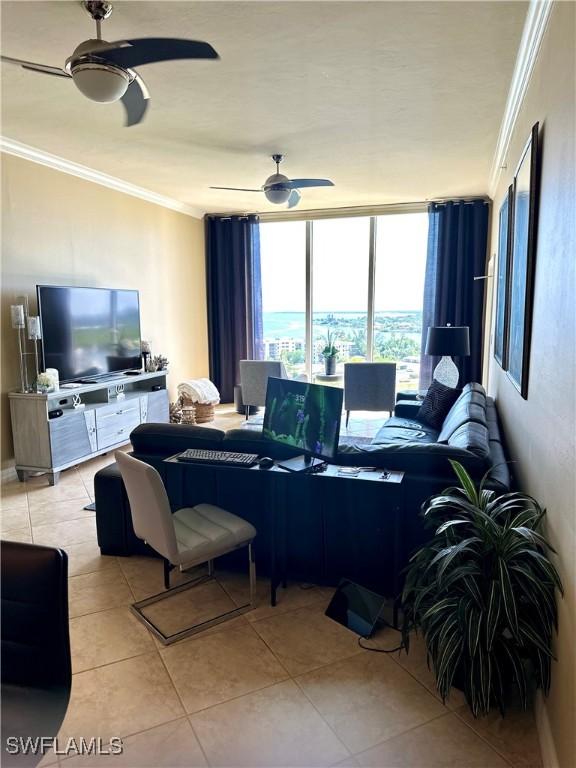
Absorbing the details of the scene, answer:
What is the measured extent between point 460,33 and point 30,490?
4.30m

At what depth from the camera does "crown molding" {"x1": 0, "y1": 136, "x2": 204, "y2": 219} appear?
418cm

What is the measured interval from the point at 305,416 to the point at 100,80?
1789mm

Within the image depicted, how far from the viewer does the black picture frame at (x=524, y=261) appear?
85.3 inches

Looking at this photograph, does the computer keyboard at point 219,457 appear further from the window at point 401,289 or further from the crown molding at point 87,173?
the window at point 401,289

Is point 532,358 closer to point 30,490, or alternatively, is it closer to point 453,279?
point 30,490

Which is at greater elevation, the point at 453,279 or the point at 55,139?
the point at 55,139

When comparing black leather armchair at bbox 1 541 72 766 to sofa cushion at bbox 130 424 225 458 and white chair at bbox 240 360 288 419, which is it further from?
white chair at bbox 240 360 288 419

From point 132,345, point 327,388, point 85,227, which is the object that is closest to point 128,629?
point 327,388

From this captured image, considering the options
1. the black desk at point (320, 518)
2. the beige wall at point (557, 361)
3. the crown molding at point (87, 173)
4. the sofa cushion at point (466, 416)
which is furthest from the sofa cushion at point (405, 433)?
the crown molding at point (87, 173)

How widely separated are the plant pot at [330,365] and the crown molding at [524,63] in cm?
340

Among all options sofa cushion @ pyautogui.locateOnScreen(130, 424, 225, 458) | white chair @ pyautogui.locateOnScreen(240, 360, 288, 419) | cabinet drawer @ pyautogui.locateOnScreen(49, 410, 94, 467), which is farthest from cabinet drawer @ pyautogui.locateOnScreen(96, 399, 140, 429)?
sofa cushion @ pyautogui.locateOnScreen(130, 424, 225, 458)

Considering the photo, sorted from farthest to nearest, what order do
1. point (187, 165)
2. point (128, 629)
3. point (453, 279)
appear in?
point (453, 279), point (187, 165), point (128, 629)

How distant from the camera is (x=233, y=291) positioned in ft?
24.0

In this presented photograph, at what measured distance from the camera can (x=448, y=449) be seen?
228 centimetres
